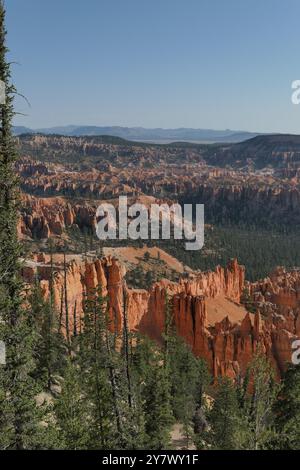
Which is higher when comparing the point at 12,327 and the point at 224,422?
the point at 12,327

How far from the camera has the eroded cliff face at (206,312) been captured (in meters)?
60.1

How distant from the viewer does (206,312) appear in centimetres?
6725

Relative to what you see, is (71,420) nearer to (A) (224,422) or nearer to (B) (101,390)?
(B) (101,390)

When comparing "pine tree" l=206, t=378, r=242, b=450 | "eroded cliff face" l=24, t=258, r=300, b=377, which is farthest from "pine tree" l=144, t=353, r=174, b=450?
"eroded cliff face" l=24, t=258, r=300, b=377

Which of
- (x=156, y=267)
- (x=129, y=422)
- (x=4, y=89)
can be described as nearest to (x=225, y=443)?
(x=129, y=422)

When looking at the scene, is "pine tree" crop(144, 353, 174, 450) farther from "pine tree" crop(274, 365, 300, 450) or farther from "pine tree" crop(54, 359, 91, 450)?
"pine tree" crop(274, 365, 300, 450)

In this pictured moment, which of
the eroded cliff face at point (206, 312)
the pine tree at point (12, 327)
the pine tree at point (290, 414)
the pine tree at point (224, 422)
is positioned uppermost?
the pine tree at point (12, 327)

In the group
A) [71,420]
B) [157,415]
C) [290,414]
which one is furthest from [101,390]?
[290,414]

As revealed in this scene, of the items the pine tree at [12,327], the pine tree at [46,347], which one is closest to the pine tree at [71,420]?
the pine tree at [12,327]

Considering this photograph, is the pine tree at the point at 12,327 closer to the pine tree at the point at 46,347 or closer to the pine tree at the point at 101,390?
the pine tree at the point at 101,390

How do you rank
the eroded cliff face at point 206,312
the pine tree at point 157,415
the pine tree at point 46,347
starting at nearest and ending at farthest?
the pine tree at point 157,415 < the pine tree at point 46,347 < the eroded cliff face at point 206,312

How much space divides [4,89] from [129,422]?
→ 17.6 m

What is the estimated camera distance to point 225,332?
61250mm

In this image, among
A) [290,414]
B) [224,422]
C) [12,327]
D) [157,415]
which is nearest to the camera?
[12,327]
